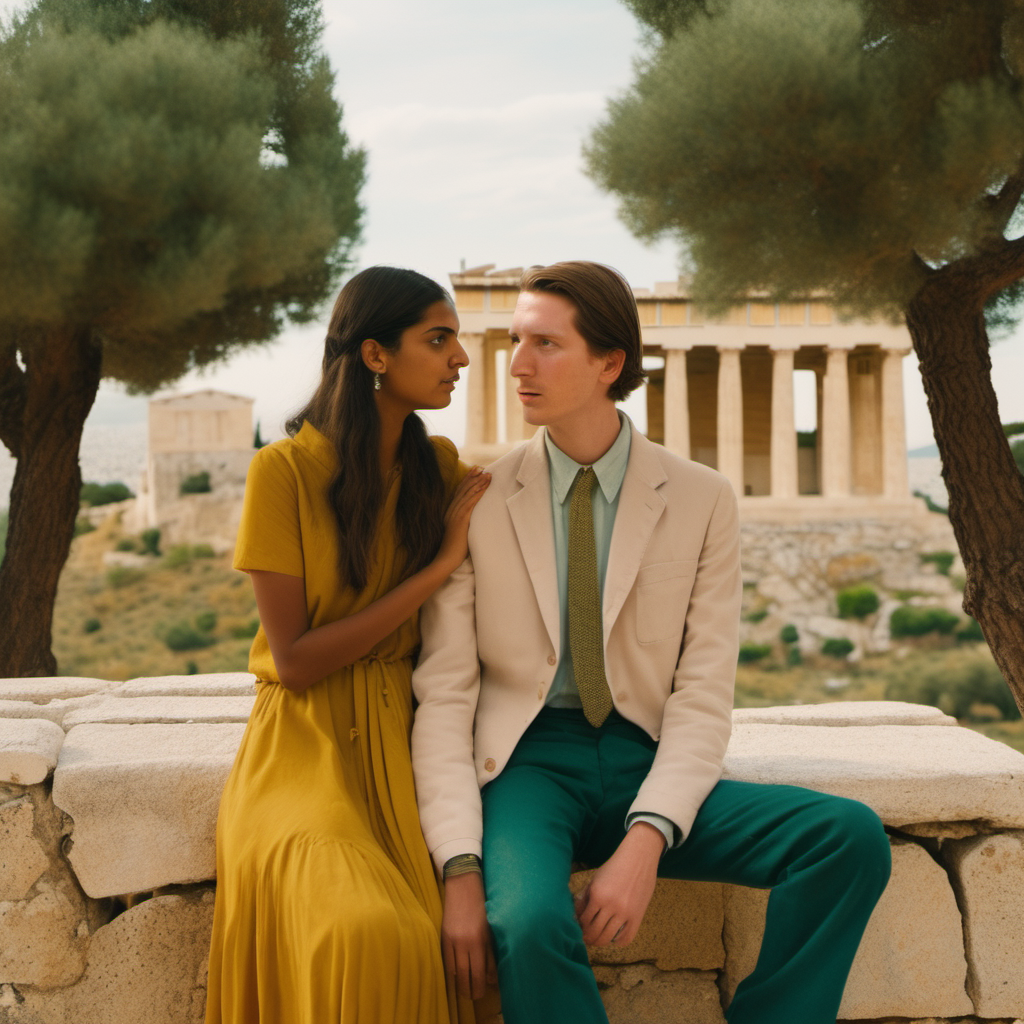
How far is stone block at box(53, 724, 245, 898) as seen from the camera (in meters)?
1.61

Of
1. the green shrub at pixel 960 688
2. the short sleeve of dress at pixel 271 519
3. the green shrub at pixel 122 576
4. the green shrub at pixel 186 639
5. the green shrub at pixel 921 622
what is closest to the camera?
the short sleeve of dress at pixel 271 519

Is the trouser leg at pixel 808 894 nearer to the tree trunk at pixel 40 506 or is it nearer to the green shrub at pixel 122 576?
the tree trunk at pixel 40 506

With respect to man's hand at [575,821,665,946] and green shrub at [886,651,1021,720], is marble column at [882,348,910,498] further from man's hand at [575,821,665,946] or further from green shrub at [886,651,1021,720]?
man's hand at [575,821,665,946]

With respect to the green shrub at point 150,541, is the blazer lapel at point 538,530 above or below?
above

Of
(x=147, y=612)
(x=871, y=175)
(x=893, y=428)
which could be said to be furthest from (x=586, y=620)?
(x=893, y=428)

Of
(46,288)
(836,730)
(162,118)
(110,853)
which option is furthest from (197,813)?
(162,118)

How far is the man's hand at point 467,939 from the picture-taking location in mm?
1326

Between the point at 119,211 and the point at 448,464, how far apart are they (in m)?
5.07

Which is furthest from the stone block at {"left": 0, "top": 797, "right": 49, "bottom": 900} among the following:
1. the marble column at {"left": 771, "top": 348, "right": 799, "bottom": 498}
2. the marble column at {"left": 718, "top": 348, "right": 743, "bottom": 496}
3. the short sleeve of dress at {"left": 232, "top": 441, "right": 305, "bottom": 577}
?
the marble column at {"left": 771, "top": 348, "right": 799, "bottom": 498}

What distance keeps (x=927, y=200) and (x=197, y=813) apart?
→ 4071 millimetres

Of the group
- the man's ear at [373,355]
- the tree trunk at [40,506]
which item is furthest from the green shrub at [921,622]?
the man's ear at [373,355]

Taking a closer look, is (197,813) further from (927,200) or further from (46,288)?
(46,288)

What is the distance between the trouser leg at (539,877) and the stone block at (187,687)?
2.95ft

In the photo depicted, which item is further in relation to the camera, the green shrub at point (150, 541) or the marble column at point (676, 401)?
the green shrub at point (150, 541)
